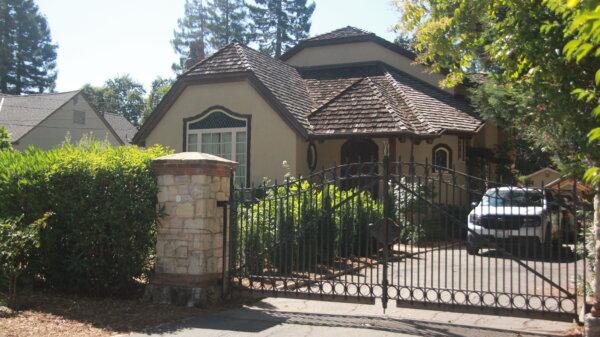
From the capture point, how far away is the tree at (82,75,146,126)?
72.2m

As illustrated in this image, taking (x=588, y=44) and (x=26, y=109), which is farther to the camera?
(x=26, y=109)

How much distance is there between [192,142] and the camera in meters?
18.5

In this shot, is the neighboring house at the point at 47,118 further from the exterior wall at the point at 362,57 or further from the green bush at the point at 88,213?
the green bush at the point at 88,213

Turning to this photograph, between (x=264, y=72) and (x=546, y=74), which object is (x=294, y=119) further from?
(x=546, y=74)

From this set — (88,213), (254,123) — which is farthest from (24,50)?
(88,213)

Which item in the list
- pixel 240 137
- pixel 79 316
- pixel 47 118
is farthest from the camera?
pixel 47 118

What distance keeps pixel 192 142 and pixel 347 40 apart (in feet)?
26.5

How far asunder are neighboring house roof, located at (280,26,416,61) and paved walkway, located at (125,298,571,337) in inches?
628

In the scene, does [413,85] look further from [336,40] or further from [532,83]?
[532,83]

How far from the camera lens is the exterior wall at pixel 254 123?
17.0 m

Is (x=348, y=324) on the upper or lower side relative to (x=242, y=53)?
lower

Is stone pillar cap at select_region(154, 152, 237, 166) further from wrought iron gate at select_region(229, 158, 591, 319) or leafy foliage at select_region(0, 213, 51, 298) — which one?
leafy foliage at select_region(0, 213, 51, 298)

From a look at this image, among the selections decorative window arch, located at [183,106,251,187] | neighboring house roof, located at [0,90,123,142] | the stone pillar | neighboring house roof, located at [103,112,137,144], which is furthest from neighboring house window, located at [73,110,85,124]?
the stone pillar

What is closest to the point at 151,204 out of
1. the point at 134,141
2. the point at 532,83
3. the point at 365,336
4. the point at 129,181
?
the point at 129,181
